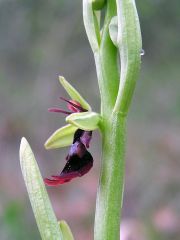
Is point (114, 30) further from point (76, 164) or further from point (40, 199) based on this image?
point (40, 199)

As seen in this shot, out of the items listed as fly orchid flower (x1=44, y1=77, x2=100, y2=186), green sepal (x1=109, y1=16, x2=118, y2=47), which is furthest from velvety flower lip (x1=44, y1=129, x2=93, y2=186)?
green sepal (x1=109, y1=16, x2=118, y2=47)

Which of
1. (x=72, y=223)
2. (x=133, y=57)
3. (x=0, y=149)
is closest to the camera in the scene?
(x=133, y=57)

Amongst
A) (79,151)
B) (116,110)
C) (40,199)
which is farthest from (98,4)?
(40,199)

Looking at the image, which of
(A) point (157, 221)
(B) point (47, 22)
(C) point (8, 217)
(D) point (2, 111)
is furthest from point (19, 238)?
(B) point (47, 22)

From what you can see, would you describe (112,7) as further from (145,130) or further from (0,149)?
(145,130)

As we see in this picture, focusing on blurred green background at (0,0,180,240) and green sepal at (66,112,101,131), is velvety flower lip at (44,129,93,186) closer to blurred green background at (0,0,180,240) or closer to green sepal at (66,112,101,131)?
green sepal at (66,112,101,131)

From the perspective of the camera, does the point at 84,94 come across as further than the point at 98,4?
Yes
